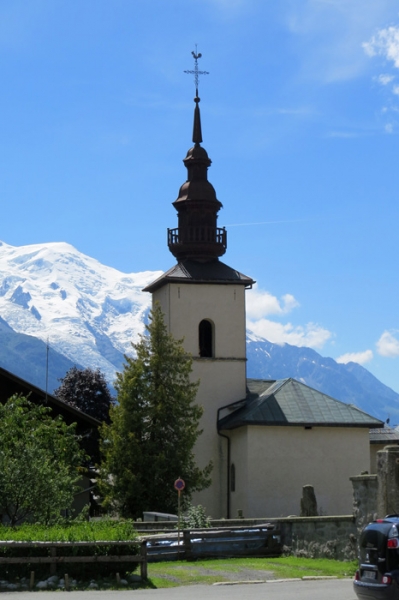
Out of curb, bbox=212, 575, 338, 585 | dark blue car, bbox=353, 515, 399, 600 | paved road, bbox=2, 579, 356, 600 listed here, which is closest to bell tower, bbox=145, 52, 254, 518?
curb, bbox=212, 575, 338, 585

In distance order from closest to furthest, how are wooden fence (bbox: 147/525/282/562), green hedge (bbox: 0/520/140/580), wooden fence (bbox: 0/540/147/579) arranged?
wooden fence (bbox: 0/540/147/579)
green hedge (bbox: 0/520/140/580)
wooden fence (bbox: 147/525/282/562)

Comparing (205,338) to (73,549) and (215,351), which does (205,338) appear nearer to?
(215,351)

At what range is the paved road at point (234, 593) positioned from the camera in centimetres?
1900

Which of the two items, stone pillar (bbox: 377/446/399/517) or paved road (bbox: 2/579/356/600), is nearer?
paved road (bbox: 2/579/356/600)

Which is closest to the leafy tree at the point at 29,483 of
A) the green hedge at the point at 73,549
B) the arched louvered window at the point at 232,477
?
the green hedge at the point at 73,549

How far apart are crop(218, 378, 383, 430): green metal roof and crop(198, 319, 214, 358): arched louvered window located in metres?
2.79

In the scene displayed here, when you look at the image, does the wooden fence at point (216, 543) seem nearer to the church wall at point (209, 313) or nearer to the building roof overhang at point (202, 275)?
the church wall at point (209, 313)

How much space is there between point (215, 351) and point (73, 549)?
2750 cm

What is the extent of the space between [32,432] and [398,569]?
15.3 meters

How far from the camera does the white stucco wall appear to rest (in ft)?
153

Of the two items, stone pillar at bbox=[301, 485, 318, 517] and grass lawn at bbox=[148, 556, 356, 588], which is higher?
stone pillar at bbox=[301, 485, 318, 517]

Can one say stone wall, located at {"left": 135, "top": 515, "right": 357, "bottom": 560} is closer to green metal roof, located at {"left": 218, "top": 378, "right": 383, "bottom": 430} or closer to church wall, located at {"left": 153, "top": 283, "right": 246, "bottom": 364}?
green metal roof, located at {"left": 218, "top": 378, "right": 383, "bottom": 430}

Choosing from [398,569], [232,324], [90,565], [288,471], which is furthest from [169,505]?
[398,569]

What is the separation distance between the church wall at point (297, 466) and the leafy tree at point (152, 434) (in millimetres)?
3523
